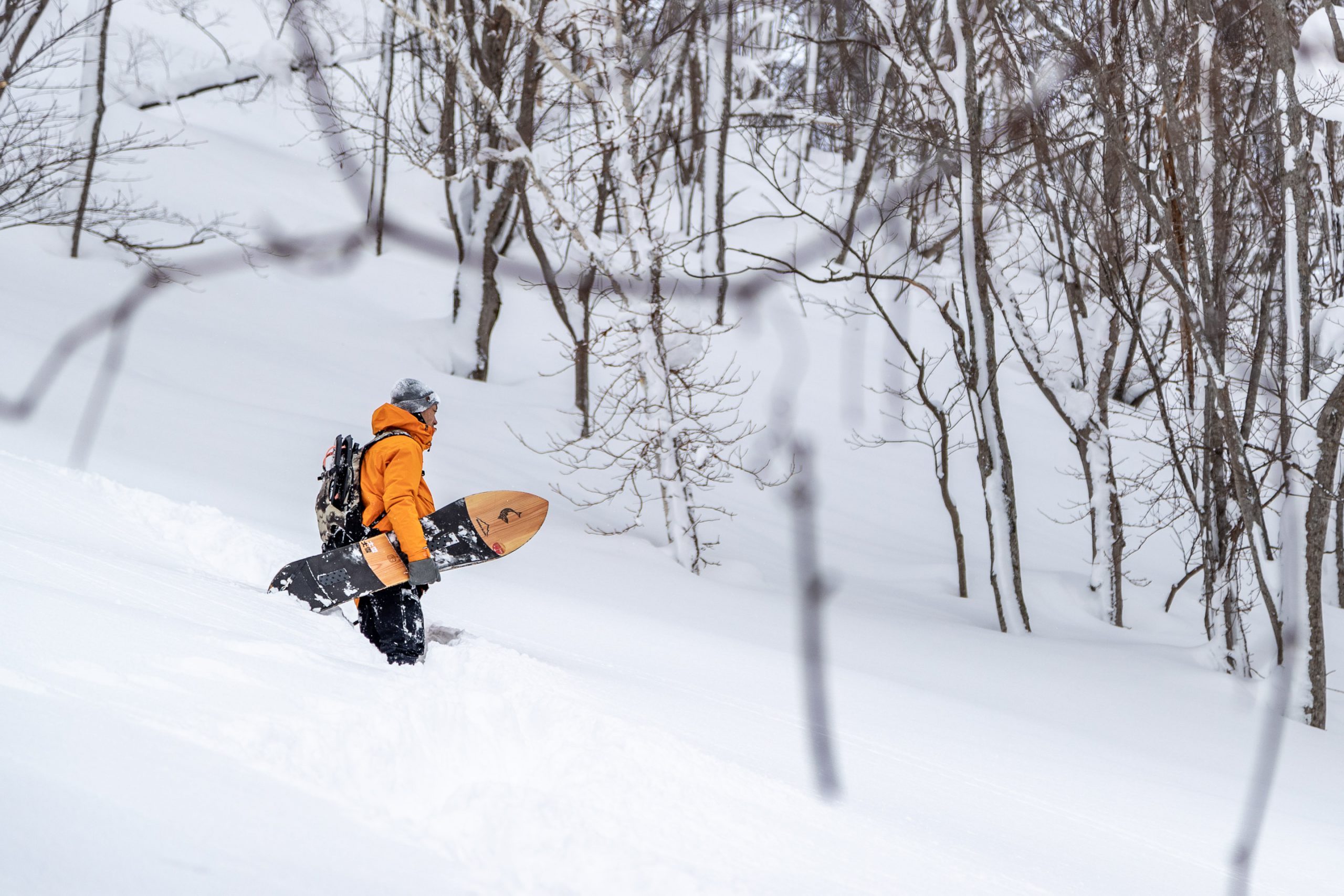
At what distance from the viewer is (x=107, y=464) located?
8422mm

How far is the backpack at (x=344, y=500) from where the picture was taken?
446 cm

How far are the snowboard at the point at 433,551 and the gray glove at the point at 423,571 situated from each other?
12cm

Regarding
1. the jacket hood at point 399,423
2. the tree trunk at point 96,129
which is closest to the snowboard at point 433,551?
the jacket hood at point 399,423

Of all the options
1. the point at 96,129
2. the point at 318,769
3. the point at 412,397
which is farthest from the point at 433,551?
the point at 96,129

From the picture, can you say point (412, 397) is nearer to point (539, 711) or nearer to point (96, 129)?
point (539, 711)

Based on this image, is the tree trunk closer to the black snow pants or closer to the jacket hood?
the jacket hood

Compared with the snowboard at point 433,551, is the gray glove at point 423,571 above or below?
above

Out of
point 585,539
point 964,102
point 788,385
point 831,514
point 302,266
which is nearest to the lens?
point 964,102

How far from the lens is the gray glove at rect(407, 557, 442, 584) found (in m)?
4.24

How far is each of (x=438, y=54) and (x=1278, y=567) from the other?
40.2 ft

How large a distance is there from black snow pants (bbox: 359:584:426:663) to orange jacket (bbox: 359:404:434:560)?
0.27 m

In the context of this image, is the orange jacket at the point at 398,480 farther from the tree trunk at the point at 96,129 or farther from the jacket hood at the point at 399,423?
the tree trunk at the point at 96,129

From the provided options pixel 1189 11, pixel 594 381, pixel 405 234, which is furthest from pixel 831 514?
pixel 405 234

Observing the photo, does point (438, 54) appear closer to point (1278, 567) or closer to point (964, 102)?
point (964, 102)
